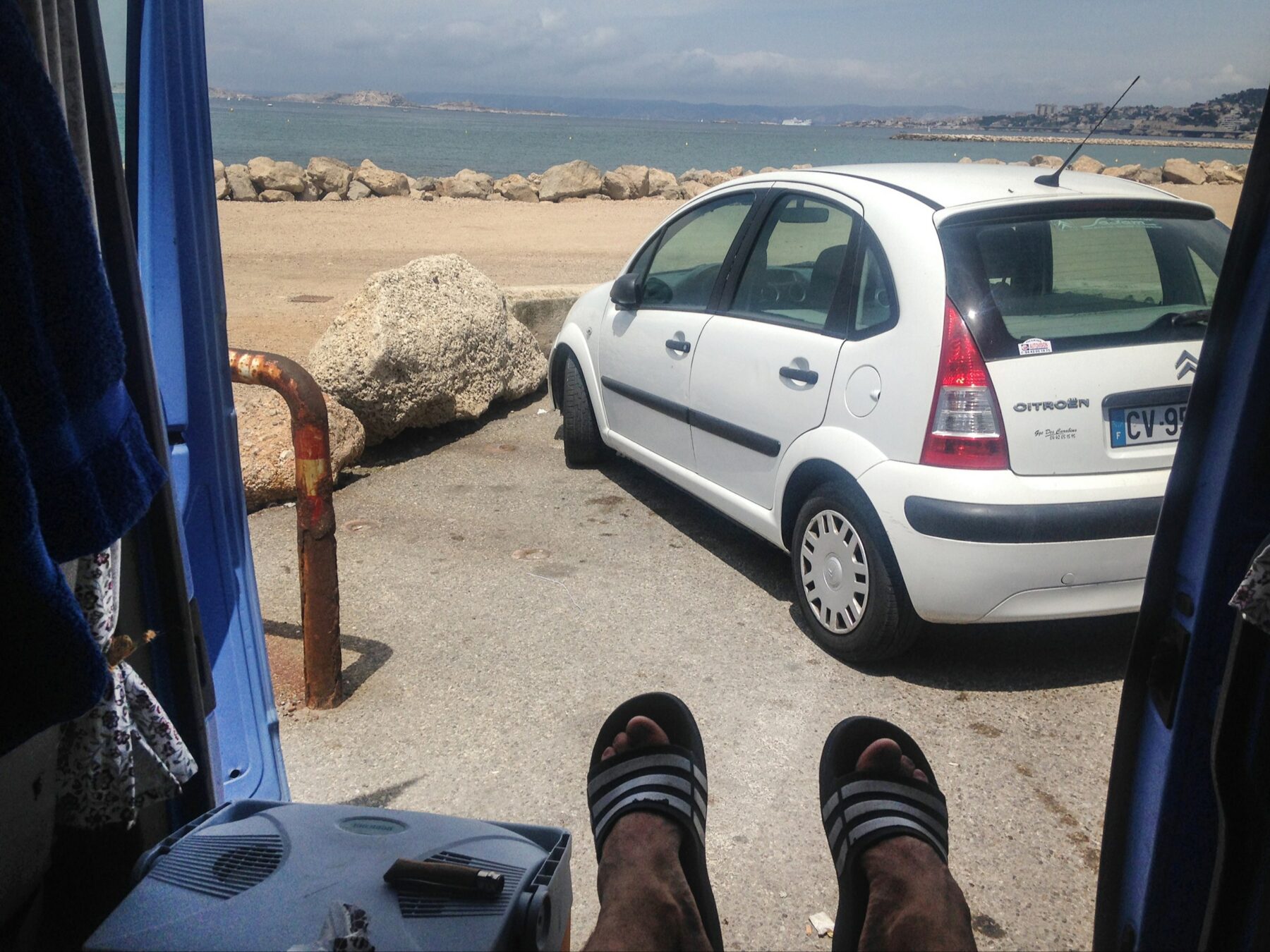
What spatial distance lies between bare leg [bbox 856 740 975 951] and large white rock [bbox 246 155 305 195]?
2787cm

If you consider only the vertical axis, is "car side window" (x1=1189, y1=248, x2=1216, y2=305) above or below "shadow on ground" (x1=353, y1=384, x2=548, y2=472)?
above

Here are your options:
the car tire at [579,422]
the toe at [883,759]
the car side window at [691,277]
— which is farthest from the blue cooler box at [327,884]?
the car tire at [579,422]

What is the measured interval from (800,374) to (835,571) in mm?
762

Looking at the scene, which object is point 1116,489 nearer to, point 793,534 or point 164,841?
point 793,534

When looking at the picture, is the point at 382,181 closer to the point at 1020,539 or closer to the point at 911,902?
the point at 1020,539

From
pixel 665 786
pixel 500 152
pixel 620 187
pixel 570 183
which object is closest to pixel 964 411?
pixel 665 786

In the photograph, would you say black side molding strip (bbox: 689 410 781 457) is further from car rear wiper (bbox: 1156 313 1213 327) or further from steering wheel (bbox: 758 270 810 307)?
car rear wiper (bbox: 1156 313 1213 327)

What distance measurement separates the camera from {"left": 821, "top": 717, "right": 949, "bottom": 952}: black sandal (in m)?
2.21

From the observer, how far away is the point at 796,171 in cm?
478

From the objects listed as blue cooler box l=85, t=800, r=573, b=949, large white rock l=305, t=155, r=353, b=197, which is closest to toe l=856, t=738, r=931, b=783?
blue cooler box l=85, t=800, r=573, b=949

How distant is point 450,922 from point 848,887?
3.28 ft

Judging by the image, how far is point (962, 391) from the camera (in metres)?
3.44

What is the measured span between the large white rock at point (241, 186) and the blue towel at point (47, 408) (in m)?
27.4

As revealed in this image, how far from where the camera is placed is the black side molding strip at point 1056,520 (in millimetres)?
3395
